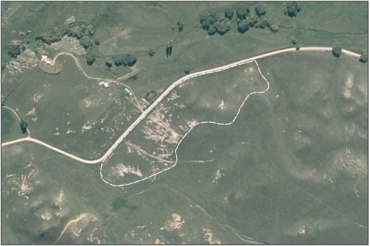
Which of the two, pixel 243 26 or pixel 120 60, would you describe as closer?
pixel 120 60

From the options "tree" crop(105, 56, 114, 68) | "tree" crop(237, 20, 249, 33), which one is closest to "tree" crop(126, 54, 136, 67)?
"tree" crop(105, 56, 114, 68)

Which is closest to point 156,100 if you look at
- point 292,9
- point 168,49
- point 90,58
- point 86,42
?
point 168,49

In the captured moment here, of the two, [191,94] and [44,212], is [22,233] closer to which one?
[44,212]

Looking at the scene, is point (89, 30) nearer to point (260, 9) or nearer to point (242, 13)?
point (242, 13)

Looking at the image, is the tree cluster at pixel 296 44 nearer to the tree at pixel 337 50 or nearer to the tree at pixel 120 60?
the tree at pixel 337 50

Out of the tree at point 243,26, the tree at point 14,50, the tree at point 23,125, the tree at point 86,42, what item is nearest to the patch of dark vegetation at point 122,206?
the tree at point 23,125

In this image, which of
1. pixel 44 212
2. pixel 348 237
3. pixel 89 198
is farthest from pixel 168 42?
pixel 348 237
